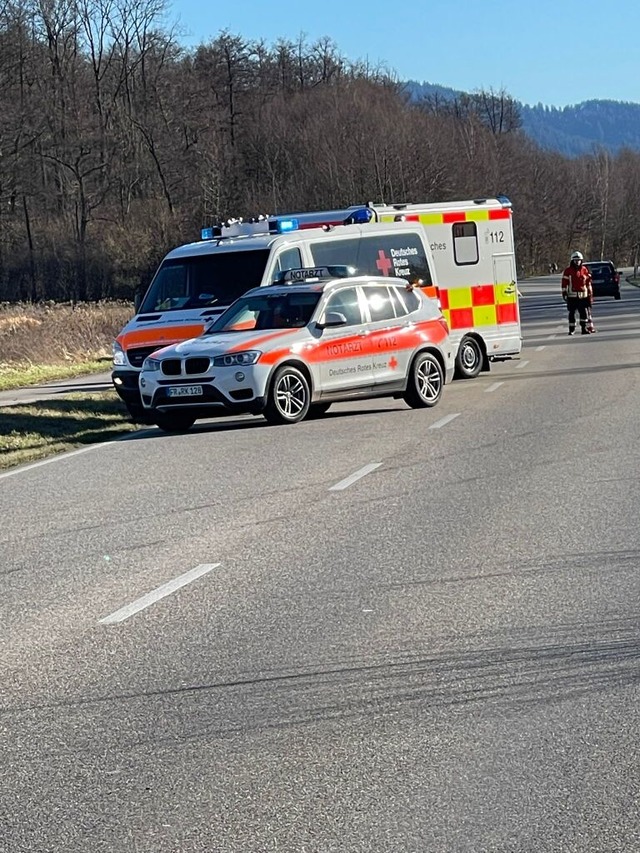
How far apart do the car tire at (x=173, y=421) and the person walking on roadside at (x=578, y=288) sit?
15874 mm

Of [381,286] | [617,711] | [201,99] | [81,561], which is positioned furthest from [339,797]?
[201,99]

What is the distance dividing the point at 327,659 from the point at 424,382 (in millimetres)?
11846

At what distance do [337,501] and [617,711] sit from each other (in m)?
5.59

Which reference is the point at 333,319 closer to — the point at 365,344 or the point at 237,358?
the point at 365,344

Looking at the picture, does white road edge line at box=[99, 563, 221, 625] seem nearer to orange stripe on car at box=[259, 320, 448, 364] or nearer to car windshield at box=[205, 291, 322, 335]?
orange stripe on car at box=[259, 320, 448, 364]

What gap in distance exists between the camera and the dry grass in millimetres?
28547

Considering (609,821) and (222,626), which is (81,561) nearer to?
(222,626)

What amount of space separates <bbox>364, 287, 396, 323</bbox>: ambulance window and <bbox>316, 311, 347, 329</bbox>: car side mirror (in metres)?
0.54

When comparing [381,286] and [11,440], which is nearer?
[11,440]

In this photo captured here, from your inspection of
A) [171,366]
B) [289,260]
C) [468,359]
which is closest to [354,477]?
[171,366]

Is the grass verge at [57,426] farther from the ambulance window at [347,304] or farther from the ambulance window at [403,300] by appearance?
the ambulance window at [403,300]

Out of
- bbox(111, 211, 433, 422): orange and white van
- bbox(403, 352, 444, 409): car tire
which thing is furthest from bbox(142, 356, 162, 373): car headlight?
bbox(403, 352, 444, 409): car tire

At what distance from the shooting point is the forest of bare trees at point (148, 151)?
72.9 metres

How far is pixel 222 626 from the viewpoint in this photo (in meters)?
6.84
